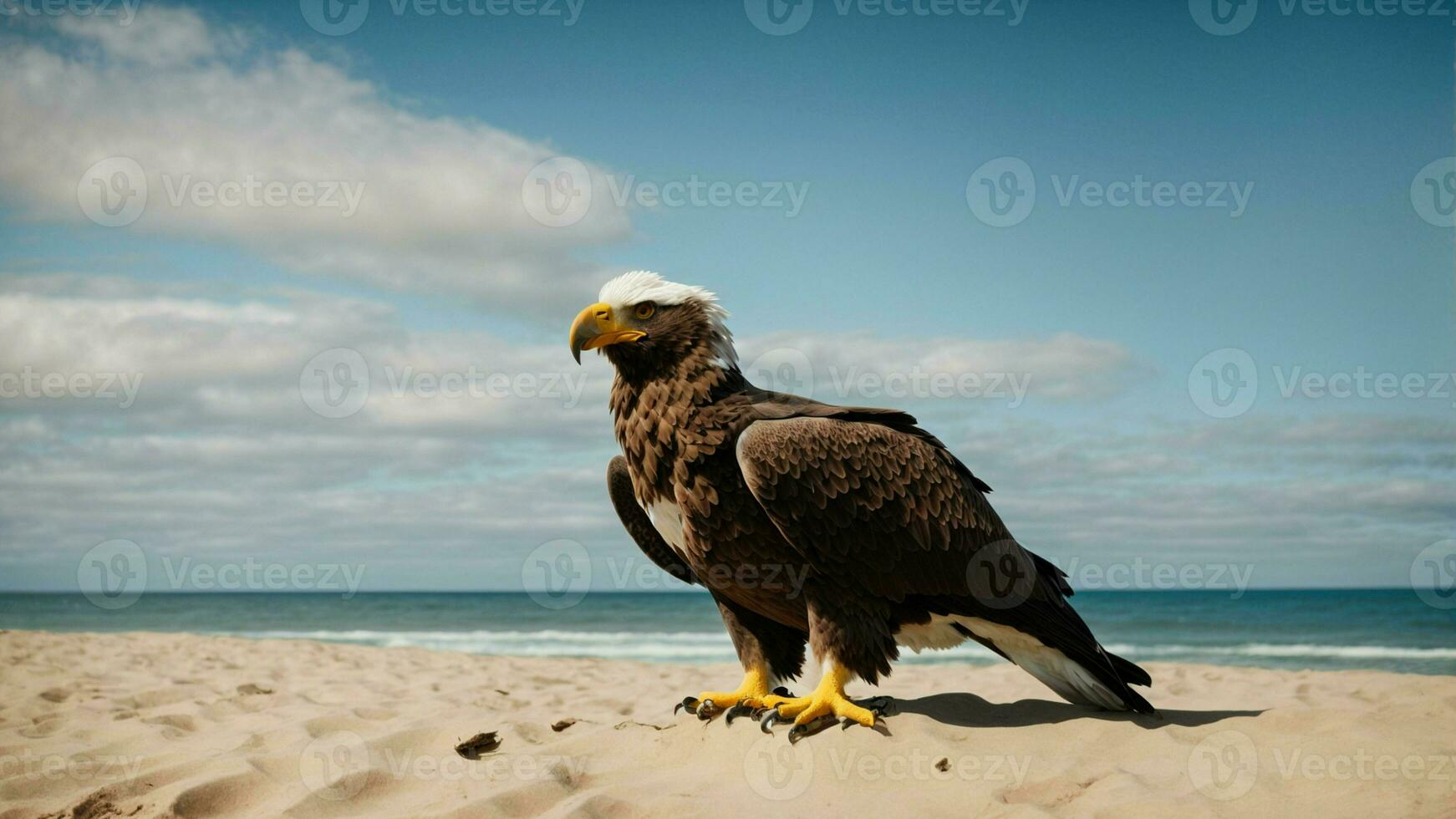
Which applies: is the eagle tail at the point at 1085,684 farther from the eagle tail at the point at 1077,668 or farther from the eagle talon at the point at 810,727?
the eagle talon at the point at 810,727

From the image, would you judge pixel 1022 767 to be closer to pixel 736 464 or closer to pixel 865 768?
pixel 865 768

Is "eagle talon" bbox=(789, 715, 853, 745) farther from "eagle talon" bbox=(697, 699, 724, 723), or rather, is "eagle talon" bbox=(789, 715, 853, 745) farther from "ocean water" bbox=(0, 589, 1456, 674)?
"ocean water" bbox=(0, 589, 1456, 674)

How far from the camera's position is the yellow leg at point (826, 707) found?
12.3ft

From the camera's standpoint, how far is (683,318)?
4230 millimetres

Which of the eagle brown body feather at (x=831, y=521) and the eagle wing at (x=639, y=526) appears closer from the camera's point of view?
the eagle brown body feather at (x=831, y=521)

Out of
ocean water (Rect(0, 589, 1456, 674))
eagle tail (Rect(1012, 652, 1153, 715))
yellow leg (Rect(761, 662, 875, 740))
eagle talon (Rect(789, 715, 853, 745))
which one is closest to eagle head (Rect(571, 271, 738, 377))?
yellow leg (Rect(761, 662, 875, 740))

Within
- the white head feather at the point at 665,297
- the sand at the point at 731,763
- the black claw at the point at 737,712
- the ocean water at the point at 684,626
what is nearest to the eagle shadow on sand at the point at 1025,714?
the sand at the point at 731,763

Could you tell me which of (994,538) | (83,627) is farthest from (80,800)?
(83,627)

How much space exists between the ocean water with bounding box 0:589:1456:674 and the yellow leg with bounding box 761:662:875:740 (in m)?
12.5

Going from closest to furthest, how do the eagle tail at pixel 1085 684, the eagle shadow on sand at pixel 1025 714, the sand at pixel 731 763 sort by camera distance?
the sand at pixel 731 763 < the eagle shadow on sand at pixel 1025 714 < the eagle tail at pixel 1085 684

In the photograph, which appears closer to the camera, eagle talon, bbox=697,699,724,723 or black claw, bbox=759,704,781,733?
black claw, bbox=759,704,781,733

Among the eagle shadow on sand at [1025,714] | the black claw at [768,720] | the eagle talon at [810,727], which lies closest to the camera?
the eagle talon at [810,727]

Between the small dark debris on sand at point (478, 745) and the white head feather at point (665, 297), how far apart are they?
84.0 inches

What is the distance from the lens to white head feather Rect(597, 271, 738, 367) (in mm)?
4227
